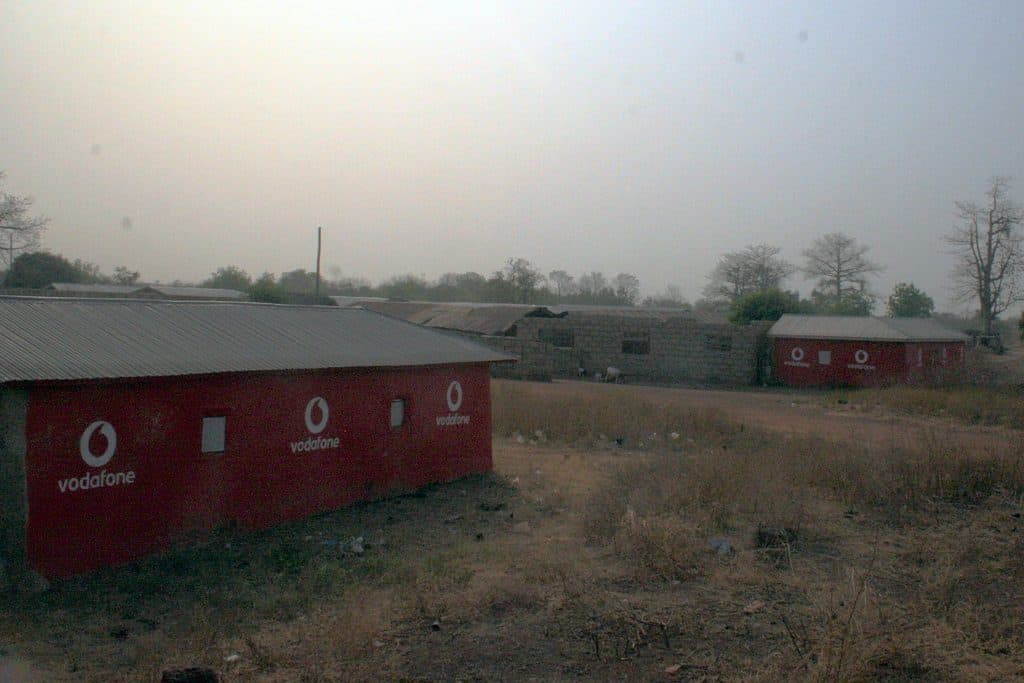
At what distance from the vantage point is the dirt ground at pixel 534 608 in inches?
262

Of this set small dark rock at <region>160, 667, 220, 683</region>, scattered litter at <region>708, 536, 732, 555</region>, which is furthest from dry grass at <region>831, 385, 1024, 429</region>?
small dark rock at <region>160, 667, 220, 683</region>

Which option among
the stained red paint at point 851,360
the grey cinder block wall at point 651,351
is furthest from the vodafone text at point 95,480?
the stained red paint at point 851,360

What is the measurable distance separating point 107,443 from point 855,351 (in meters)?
32.9

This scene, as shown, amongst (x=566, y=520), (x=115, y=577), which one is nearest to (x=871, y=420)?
(x=566, y=520)

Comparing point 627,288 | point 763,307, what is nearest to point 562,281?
point 627,288

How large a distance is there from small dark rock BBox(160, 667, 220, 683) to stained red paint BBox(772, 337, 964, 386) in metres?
32.5

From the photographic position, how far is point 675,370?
37656 millimetres

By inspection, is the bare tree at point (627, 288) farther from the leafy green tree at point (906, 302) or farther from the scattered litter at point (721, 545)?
the scattered litter at point (721, 545)

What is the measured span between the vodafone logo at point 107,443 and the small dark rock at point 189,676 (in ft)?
12.2

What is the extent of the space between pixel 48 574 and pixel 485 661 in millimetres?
4792

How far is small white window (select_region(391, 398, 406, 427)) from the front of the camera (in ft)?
45.7

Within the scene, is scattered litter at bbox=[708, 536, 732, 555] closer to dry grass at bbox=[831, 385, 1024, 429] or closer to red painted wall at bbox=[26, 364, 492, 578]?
red painted wall at bbox=[26, 364, 492, 578]

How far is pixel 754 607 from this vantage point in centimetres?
794

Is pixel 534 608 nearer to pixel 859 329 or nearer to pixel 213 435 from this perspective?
pixel 213 435
